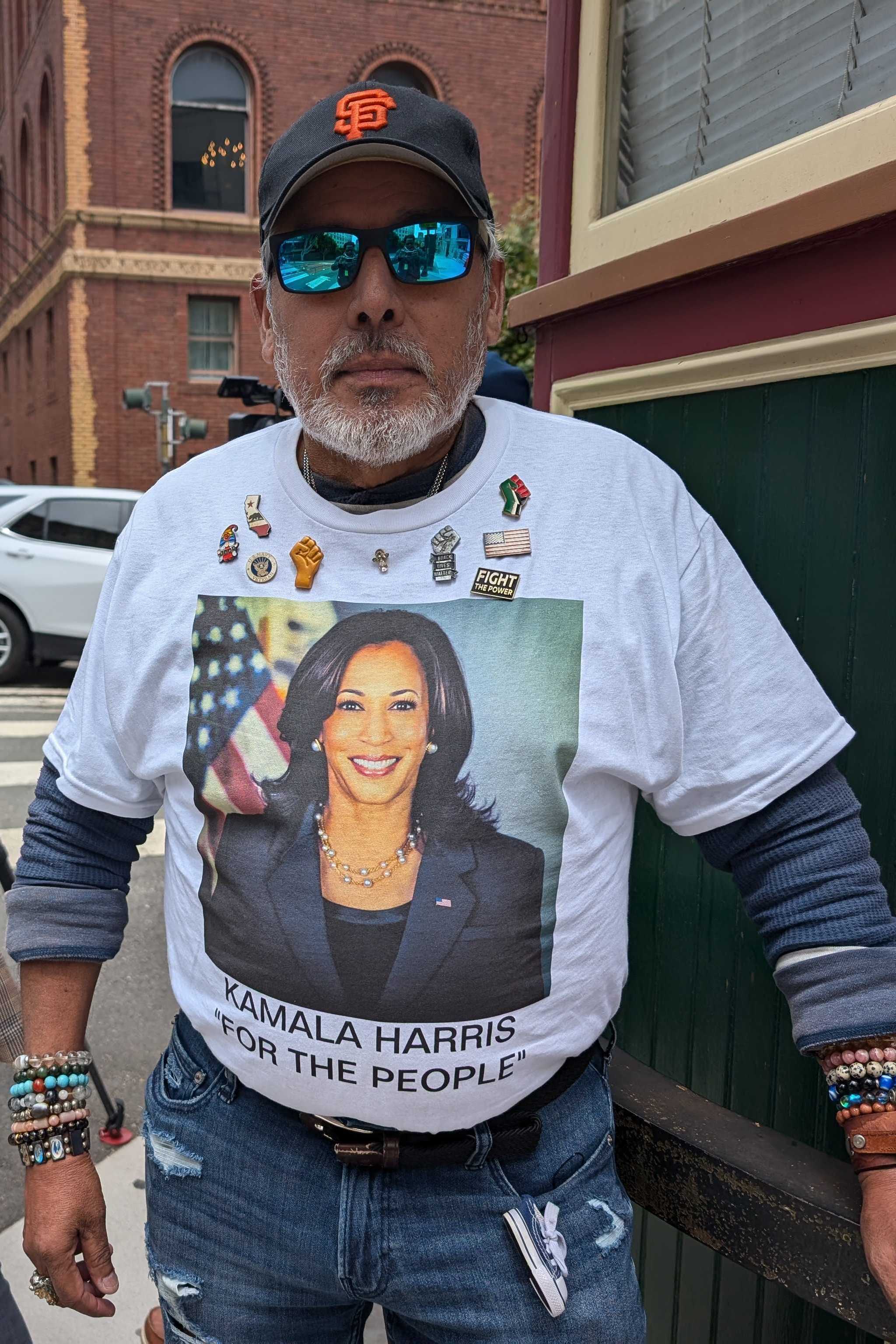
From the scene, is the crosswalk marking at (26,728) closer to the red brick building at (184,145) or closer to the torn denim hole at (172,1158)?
the torn denim hole at (172,1158)

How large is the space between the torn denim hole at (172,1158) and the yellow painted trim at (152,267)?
1728 centimetres

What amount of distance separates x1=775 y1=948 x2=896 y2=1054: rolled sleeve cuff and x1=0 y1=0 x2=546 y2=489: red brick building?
17.0m

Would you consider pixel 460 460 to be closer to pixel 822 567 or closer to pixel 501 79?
pixel 822 567

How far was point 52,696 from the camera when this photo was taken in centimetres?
862

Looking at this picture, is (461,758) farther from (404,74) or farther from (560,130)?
(404,74)

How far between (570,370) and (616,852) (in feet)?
3.54

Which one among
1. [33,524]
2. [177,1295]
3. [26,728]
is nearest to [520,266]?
[33,524]

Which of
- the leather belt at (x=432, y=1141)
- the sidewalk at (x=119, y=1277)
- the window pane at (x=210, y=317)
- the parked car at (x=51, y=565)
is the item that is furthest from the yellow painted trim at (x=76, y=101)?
the leather belt at (x=432, y=1141)

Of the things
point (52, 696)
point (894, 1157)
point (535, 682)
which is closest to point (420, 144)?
point (535, 682)

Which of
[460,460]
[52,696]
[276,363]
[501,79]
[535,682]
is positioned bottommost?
[52,696]

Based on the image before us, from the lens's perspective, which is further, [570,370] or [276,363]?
[570,370]

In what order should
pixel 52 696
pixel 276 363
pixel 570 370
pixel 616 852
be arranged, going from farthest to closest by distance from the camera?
pixel 52 696 → pixel 570 370 → pixel 276 363 → pixel 616 852

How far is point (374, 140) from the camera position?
1323 millimetres

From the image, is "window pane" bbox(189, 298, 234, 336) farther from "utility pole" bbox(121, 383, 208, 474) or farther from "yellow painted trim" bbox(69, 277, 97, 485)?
"yellow painted trim" bbox(69, 277, 97, 485)
